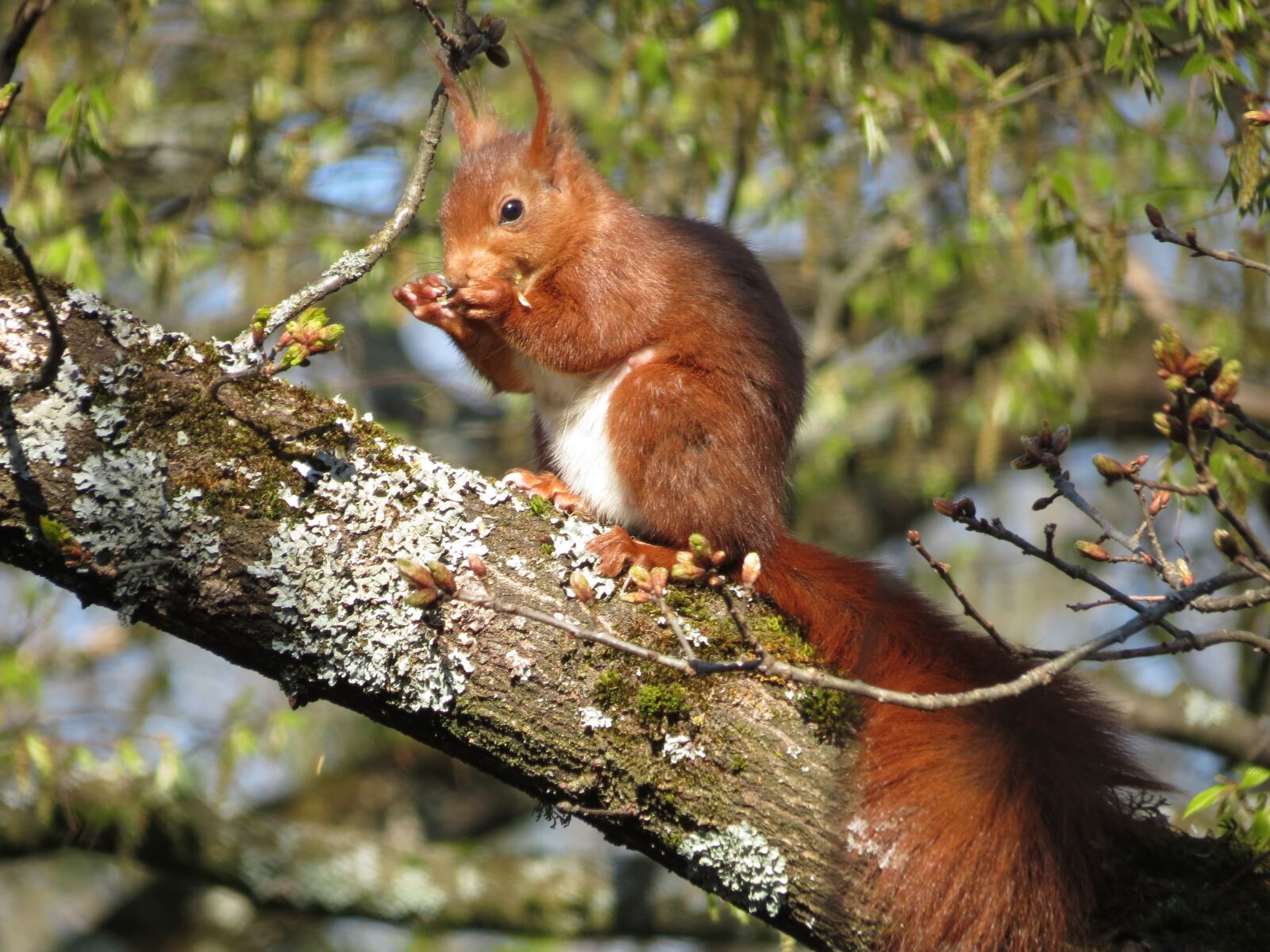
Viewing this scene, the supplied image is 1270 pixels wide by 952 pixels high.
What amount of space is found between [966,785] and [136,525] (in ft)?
4.62

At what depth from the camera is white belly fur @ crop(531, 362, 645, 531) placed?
2705 millimetres

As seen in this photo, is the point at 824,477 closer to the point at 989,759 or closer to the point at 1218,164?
the point at 1218,164

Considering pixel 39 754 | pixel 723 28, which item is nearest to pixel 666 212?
pixel 723 28

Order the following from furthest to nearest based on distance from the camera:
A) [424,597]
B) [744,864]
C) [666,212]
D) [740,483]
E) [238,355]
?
[666,212]
[740,483]
[238,355]
[744,864]
[424,597]

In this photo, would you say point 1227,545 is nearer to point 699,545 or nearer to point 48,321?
point 699,545

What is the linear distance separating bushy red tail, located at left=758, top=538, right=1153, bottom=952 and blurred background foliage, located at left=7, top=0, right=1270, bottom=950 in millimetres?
1071

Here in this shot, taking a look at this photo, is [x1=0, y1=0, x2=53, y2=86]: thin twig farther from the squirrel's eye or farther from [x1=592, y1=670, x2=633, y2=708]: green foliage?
[x1=592, y1=670, x2=633, y2=708]: green foliage

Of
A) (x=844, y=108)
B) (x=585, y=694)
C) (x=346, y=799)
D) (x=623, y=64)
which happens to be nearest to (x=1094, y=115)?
(x=844, y=108)

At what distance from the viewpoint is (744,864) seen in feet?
6.38

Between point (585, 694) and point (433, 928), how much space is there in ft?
10.1

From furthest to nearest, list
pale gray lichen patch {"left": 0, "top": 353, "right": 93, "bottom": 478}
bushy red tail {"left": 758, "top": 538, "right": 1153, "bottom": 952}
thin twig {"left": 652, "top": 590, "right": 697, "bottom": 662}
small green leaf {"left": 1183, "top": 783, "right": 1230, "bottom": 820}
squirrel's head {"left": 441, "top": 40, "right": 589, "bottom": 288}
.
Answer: squirrel's head {"left": 441, "top": 40, "right": 589, "bottom": 288}
small green leaf {"left": 1183, "top": 783, "right": 1230, "bottom": 820}
bushy red tail {"left": 758, "top": 538, "right": 1153, "bottom": 952}
pale gray lichen patch {"left": 0, "top": 353, "right": 93, "bottom": 478}
thin twig {"left": 652, "top": 590, "right": 697, "bottom": 662}

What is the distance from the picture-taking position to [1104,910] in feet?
6.45

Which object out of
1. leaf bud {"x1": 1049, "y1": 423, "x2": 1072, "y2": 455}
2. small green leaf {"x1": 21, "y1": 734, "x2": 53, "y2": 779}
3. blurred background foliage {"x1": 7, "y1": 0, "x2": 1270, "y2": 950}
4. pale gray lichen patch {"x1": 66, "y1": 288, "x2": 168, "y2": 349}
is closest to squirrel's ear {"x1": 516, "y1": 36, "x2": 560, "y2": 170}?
blurred background foliage {"x1": 7, "y1": 0, "x2": 1270, "y2": 950}

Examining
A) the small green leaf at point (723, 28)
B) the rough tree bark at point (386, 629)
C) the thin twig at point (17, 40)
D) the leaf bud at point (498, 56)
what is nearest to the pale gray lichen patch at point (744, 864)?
the rough tree bark at point (386, 629)
